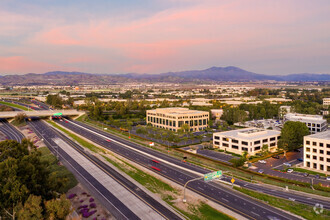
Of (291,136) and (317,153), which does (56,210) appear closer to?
(317,153)

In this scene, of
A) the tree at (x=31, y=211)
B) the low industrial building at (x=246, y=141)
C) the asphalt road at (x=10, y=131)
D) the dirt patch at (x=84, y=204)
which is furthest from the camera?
the asphalt road at (x=10, y=131)

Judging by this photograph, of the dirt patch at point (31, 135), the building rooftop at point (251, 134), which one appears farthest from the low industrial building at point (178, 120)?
the dirt patch at point (31, 135)

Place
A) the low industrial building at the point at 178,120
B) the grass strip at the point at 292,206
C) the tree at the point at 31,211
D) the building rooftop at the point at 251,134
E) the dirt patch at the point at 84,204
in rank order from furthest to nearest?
1. the low industrial building at the point at 178,120
2. the building rooftop at the point at 251,134
3. the dirt patch at the point at 84,204
4. the grass strip at the point at 292,206
5. the tree at the point at 31,211

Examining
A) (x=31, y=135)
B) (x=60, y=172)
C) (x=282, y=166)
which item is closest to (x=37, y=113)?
(x=31, y=135)

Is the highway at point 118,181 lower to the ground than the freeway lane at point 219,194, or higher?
higher

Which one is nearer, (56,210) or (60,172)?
(56,210)

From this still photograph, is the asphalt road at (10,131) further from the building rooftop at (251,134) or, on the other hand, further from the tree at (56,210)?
the building rooftop at (251,134)
